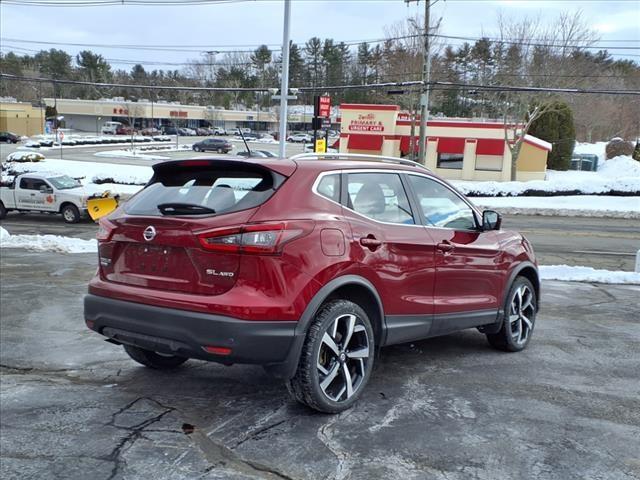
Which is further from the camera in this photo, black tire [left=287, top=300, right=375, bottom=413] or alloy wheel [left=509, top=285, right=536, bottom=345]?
alloy wheel [left=509, top=285, right=536, bottom=345]

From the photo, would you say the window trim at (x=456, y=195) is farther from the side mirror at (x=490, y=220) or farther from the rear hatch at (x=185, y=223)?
the rear hatch at (x=185, y=223)

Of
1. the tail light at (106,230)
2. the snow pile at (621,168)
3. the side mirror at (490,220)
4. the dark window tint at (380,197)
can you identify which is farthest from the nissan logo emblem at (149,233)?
the snow pile at (621,168)

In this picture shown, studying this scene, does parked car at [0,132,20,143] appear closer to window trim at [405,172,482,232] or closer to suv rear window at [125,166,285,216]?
suv rear window at [125,166,285,216]

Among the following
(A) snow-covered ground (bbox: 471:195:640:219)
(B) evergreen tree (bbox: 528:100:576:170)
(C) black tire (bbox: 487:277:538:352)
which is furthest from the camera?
(B) evergreen tree (bbox: 528:100:576:170)

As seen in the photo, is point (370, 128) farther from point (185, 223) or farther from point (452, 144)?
point (185, 223)

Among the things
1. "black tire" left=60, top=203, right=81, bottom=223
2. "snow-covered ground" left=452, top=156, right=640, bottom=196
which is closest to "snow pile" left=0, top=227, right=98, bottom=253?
"black tire" left=60, top=203, right=81, bottom=223

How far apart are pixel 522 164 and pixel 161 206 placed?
3917 cm

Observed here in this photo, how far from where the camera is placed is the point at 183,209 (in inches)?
158

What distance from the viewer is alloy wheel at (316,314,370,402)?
4.07 m

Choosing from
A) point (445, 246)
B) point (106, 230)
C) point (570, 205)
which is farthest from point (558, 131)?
point (106, 230)

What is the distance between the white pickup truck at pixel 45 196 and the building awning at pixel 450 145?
24.2m

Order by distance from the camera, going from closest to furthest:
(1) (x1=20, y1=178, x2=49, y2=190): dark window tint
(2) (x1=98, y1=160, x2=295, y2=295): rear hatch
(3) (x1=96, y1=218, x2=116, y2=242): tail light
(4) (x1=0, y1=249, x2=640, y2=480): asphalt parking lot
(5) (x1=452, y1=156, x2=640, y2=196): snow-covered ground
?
(4) (x1=0, y1=249, x2=640, y2=480): asphalt parking lot < (2) (x1=98, y1=160, x2=295, y2=295): rear hatch < (3) (x1=96, y1=218, x2=116, y2=242): tail light < (1) (x1=20, y1=178, x2=49, y2=190): dark window tint < (5) (x1=452, y1=156, x2=640, y2=196): snow-covered ground

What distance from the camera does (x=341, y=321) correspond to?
4152 millimetres

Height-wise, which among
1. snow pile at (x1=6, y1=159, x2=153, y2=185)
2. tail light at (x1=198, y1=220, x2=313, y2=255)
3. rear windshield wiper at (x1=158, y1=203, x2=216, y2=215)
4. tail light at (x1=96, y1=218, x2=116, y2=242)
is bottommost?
snow pile at (x1=6, y1=159, x2=153, y2=185)
